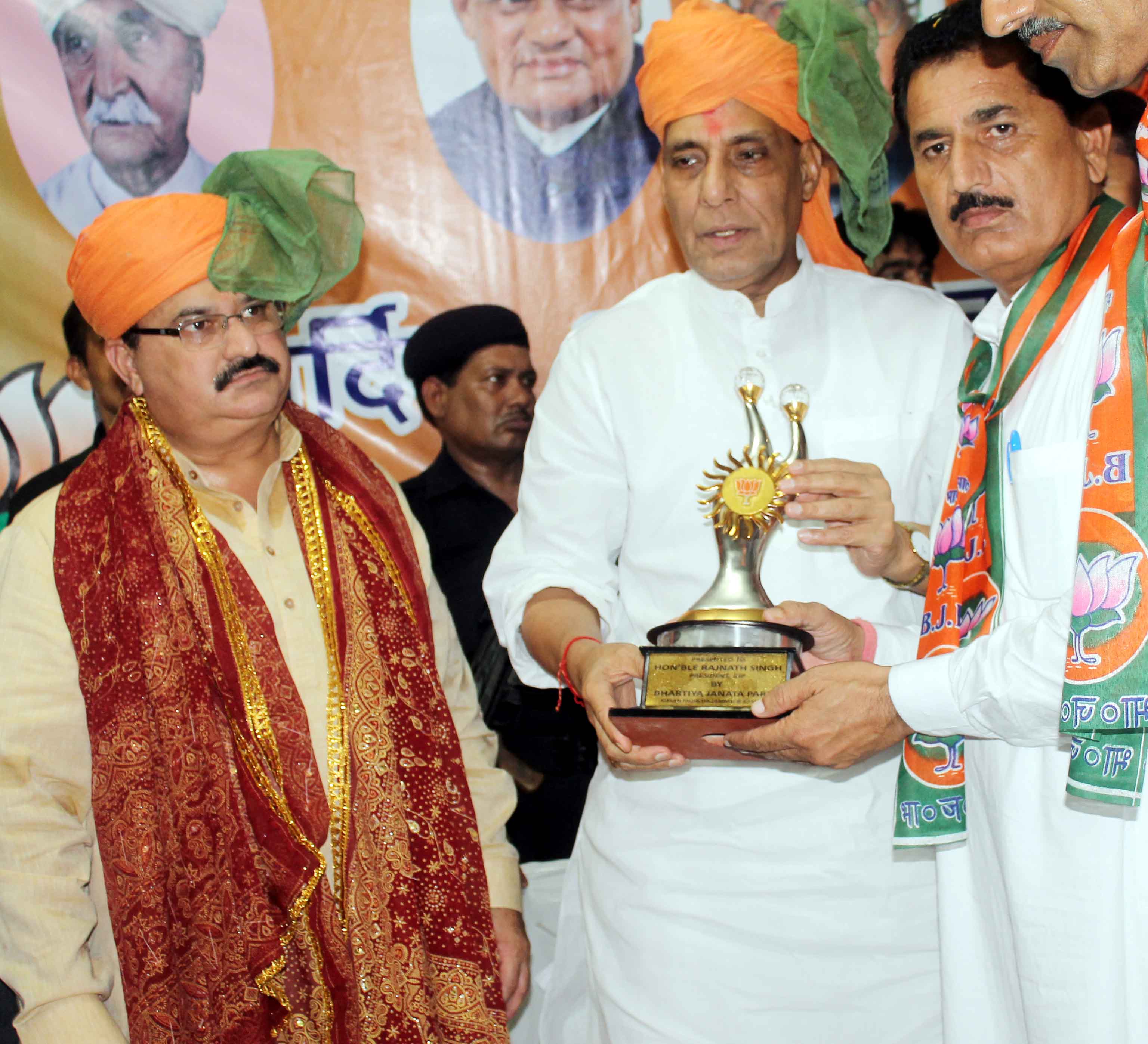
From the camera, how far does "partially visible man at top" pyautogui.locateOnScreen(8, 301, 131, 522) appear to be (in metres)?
3.14

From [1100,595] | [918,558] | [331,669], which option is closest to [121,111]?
[331,669]

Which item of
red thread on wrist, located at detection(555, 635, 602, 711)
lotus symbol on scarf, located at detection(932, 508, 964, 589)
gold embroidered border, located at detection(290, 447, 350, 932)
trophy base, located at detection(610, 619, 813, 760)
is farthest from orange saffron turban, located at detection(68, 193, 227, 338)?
lotus symbol on scarf, located at detection(932, 508, 964, 589)

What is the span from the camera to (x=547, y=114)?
10.5 ft

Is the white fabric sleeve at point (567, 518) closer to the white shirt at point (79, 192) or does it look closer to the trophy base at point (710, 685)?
the trophy base at point (710, 685)

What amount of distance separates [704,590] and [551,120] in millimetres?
1521

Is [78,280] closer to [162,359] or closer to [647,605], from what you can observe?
[162,359]

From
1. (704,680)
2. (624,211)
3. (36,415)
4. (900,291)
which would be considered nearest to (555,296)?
(624,211)

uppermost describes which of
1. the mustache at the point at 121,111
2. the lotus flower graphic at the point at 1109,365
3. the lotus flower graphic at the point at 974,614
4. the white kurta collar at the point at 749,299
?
the mustache at the point at 121,111

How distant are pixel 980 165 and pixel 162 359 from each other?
1658 millimetres

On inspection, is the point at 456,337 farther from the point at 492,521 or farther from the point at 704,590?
the point at 704,590

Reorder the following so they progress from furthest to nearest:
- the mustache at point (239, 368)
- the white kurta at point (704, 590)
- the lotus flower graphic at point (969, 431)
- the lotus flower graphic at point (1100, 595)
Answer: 1. the mustache at point (239, 368)
2. the white kurta at point (704, 590)
3. the lotus flower graphic at point (969, 431)
4. the lotus flower graphic at point (1100, 595)

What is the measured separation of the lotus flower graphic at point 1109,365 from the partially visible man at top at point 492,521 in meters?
1.69

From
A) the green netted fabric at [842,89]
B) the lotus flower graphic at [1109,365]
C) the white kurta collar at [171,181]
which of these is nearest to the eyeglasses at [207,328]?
the white kurta collar at [171,181]

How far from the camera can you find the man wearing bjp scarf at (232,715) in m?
2.23
